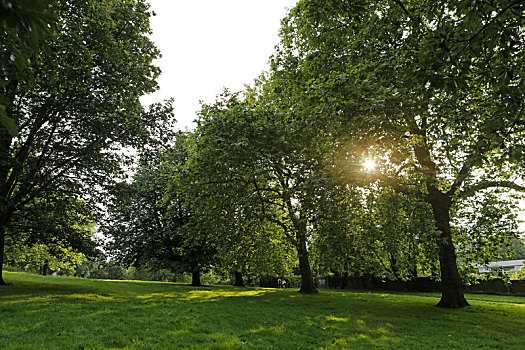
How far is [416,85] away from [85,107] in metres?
14.4

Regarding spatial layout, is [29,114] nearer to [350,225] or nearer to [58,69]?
[58,69]

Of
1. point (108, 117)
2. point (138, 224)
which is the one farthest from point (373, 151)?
point (138, 224)

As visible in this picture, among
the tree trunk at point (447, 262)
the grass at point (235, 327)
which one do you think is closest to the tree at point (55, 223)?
the grass at point (235, 327)

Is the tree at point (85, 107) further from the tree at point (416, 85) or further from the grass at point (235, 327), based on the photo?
the tree at point (416, 85)

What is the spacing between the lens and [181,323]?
32.0 ft

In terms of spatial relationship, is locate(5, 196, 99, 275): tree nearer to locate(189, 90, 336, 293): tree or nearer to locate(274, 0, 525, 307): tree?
locate(189, 90, 336, 293): tree

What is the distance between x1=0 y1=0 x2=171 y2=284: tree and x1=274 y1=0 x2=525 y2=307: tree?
7.66 metres

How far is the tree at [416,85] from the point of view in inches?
226

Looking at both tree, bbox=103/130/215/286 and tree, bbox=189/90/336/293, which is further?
tree, bbox=103/130/215/286

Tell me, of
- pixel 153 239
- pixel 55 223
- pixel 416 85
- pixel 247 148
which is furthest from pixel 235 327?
pixel 153 239

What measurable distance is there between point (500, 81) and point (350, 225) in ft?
33.0

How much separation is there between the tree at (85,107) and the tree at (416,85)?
25.1 ft

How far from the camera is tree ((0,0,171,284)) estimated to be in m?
12.6

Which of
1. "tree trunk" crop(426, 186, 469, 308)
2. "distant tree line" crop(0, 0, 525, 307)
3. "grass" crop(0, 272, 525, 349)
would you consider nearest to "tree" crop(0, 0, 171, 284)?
"distant tree line" crop(0, 0, 525, 307)
